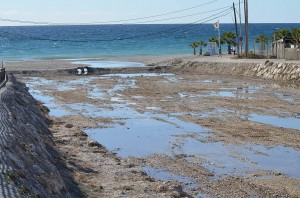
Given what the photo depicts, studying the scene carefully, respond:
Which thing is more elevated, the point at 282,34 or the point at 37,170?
the point at 282,34

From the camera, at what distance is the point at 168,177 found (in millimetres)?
15109

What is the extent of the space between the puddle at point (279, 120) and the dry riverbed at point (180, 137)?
0.13 ft

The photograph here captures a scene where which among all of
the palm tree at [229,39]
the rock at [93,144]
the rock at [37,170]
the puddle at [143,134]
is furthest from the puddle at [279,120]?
the palm tree at [229,39]

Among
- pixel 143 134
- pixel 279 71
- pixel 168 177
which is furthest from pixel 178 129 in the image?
pixel 279 71

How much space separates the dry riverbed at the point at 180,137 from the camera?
1409 cm

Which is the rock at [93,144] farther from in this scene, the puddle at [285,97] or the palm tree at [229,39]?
the palm tree at [229,39]

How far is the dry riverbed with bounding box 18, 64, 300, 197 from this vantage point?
14.1 m

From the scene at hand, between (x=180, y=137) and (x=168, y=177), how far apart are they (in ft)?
20.3

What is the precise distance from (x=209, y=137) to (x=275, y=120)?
4887 mm

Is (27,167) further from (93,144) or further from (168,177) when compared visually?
(93,144)

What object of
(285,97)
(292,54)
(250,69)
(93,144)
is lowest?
(285,97)

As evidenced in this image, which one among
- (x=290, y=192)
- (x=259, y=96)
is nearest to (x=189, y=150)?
(x=290, y=192)

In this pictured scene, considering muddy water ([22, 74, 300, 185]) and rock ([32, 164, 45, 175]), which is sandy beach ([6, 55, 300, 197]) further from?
rock ([32, 164, 45, 175])

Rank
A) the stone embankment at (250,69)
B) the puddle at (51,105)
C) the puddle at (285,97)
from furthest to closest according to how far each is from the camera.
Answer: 1. the stone embankment at (250,69)
2. the puddle at (285,97)
3. the puddle at (51,105)
